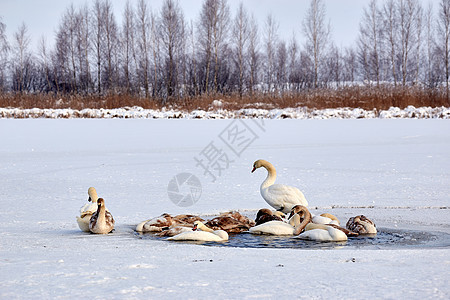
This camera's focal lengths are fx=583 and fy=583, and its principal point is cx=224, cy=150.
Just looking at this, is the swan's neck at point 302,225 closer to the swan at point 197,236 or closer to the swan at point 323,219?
the swan at point 323,219

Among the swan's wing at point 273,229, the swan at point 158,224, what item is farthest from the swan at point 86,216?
the swan's wing at point 273,229

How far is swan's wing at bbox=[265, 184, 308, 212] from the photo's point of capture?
518 centimetres

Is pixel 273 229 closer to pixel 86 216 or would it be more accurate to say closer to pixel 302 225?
pixel 302 225

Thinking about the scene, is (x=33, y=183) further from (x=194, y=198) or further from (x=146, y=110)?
(x=146, y=110)

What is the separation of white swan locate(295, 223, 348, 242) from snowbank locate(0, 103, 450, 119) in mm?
17185

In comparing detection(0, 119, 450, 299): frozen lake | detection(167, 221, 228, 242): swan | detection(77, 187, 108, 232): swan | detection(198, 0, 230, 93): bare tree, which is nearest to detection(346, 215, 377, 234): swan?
detection(0, 119, 450, 299): frozen lake

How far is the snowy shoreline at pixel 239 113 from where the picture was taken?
2067cm

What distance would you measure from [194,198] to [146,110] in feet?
60.4

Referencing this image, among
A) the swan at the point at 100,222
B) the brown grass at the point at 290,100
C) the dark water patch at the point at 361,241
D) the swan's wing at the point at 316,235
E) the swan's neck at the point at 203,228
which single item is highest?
the brown grass at the point at 290,100

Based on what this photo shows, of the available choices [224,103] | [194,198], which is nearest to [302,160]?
[194,198]

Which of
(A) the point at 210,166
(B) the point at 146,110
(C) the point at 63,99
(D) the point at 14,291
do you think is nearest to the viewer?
(D) the point at 14,291

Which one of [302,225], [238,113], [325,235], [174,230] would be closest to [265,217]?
[302,225]

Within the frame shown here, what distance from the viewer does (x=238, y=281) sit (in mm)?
2529

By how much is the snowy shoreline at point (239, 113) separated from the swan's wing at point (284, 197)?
Result: 16.1m
